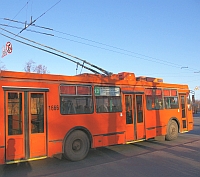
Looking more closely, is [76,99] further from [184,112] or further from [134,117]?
[184,112]

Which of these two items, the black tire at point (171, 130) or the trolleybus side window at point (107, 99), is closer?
the trolleybus side window at point (107, 99)

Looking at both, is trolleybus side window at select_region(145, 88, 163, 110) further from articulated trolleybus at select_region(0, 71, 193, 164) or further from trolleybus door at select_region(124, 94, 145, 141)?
trolleybus door at select_region(124, 94, 145, 141)

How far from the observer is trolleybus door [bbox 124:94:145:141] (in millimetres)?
10523

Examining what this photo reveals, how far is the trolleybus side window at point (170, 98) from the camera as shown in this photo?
12.5 m

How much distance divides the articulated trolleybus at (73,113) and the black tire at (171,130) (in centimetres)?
35

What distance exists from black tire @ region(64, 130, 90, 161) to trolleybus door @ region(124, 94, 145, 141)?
2240 mm

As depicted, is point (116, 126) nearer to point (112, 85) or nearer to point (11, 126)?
point (112, 85)

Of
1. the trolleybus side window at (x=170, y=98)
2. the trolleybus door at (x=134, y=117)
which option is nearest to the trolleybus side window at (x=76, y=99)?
the trolleybus door at (x=134, y=117)

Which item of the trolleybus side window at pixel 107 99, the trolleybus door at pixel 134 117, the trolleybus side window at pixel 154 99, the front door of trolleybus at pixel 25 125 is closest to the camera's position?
the front door of trolleybus at pixel 25 125

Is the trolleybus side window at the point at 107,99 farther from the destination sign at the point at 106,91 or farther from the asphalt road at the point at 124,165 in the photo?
the asphalt road at the point at 124,165

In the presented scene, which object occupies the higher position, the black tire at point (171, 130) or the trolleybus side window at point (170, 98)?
the trolleybus side window at point (170, 98)

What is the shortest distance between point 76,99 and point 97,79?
1269mm

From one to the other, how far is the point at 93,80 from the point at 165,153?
13.0 feet

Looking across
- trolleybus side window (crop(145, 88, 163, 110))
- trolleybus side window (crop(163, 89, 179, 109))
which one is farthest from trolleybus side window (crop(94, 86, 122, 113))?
trolleybus side window (crop(163, 89, 179, 109))
